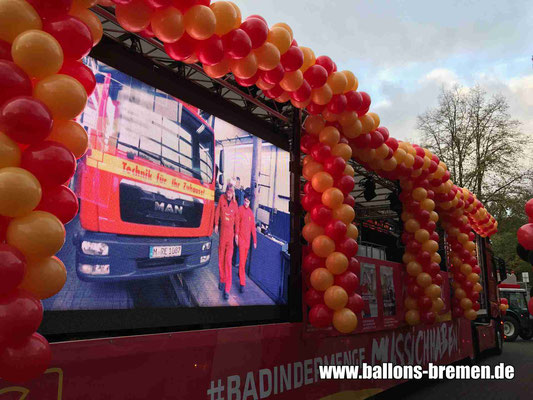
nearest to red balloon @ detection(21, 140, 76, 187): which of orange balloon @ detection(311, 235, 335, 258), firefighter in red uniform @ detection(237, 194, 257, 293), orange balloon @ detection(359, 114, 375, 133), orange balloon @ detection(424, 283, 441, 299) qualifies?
firefighter in red uniform @ detection(237, 194, 257, 293)

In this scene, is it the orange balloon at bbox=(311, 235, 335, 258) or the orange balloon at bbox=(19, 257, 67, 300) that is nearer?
the orange balloon at bbox=(19, 257, 67, 300)

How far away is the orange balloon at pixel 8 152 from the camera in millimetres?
1834

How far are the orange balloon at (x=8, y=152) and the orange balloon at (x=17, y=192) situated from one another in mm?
52

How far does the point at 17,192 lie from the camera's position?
1.77 metres

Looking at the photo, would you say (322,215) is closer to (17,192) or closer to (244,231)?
(244,231)

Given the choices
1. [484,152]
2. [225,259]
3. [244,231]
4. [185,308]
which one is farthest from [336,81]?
[484,152]

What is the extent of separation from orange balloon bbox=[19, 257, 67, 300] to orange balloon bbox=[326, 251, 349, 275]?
284cm

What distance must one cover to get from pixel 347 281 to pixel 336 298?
0.72ft

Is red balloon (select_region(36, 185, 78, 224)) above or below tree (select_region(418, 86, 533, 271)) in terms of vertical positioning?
below

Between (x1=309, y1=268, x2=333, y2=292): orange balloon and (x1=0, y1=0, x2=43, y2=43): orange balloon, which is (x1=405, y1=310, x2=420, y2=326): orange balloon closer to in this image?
(x1=309, y1=268, x2=333, y2=292): orange balloon

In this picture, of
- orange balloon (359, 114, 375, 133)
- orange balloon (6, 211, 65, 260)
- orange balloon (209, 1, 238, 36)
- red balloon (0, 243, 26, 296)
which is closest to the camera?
red balloon (0, 243, 26, 296)

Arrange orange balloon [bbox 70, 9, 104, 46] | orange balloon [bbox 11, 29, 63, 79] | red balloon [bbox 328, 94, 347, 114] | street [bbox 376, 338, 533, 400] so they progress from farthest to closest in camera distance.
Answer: street [bbox 376, 338, 533, 400] → red balloon [bbox 328, 94, 347, 114] → orange balloon [bbox 70, 9, 104, 46] → orange balloon [bbox 11, 29, 63, 79]

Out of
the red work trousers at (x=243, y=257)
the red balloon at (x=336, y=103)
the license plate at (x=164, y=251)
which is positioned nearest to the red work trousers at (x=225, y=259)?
the red work trousers at (x=243, y=257)

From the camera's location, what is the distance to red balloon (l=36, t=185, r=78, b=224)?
2020 millimetres
